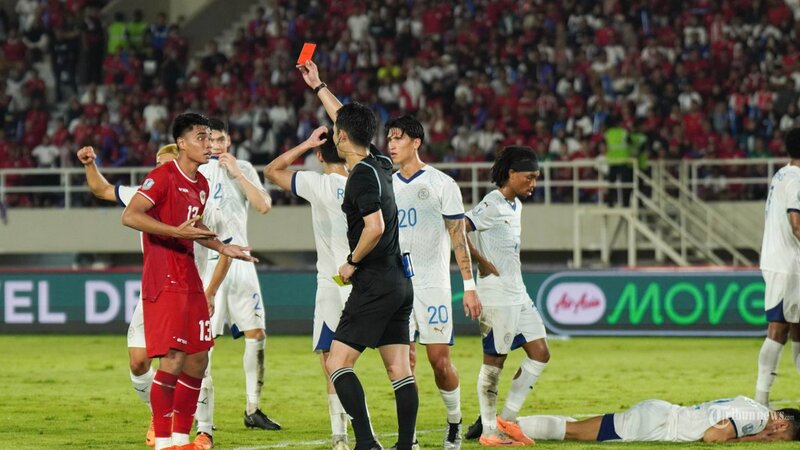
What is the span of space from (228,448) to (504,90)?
60.2ft

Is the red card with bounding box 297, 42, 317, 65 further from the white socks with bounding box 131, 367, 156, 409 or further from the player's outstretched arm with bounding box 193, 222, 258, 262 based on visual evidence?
the white socks with bounding box 131, 367, 156, 409

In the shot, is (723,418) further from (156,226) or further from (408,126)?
(156,226)

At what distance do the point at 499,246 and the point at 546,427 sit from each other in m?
1.36

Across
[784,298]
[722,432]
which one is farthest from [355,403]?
[784,298]

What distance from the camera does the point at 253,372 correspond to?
11875 mm

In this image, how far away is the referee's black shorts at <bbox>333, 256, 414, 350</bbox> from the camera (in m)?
8.77

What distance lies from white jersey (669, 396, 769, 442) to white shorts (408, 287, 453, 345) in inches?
69.8

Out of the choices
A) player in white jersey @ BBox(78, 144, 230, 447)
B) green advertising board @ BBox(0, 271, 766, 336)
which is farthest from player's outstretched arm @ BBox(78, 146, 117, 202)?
green advertising board @ BBox(0, 271, 766, 336)

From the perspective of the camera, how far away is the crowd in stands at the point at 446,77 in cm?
2617

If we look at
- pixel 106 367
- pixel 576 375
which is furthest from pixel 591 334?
pixel 106 367

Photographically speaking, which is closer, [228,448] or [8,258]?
[228,448]

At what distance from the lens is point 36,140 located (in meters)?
29.5

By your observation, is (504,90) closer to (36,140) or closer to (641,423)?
(36,140)
